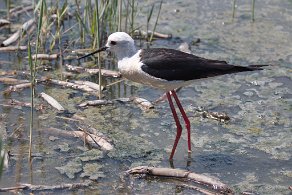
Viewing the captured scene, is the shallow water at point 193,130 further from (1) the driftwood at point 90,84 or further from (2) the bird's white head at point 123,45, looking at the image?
(2) the bird's white head at point 123,45

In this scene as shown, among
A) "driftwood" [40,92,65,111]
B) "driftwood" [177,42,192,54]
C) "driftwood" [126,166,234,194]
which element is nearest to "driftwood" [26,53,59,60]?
"driftwood" [40,92,65,111]

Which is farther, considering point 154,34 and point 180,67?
point 154,34

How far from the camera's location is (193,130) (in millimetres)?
5719

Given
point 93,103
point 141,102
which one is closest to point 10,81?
point 93,103

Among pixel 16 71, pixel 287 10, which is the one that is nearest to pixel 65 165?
pixel 16 71

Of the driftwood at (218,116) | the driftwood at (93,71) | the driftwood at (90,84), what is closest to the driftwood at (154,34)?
the driftwood at (93,71)

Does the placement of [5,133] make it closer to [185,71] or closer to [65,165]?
[65,165]

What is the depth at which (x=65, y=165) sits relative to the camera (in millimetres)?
5035

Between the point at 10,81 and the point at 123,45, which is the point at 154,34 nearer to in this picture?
the point at 10,81

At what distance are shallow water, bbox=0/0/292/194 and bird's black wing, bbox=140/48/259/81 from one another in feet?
1.87

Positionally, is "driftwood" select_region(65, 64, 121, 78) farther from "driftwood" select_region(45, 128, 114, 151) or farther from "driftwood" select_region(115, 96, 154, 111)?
"driftwood" select_region(45, 128, 114, 151)

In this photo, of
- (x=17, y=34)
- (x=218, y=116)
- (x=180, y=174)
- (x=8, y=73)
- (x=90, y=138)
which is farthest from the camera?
(x=17, y=34)

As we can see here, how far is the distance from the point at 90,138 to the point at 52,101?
0.77 metres

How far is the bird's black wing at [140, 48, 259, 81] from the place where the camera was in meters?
5.25
